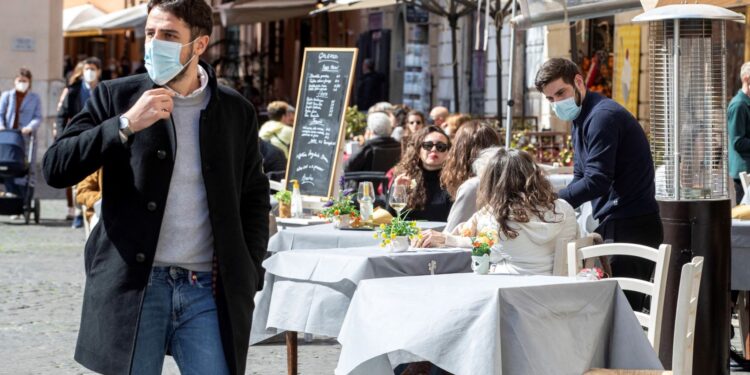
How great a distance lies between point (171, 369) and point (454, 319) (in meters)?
3.19

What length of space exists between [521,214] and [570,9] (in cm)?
537

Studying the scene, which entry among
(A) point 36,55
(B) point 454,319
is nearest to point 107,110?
(B) point 454,319

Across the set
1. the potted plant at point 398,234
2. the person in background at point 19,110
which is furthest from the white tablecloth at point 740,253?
the person in background at point 19,110

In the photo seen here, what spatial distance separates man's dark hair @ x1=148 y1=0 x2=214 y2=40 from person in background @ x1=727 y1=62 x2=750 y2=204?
23.9 feet

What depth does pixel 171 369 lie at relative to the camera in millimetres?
8469

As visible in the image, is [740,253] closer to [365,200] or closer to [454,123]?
[365,200]

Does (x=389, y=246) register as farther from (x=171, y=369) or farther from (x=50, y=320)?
(x=50, y=320)

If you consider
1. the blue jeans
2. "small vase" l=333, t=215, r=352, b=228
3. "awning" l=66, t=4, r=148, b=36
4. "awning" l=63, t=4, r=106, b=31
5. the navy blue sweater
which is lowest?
the blue jeans

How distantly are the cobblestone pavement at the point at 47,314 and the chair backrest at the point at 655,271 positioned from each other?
2.38m

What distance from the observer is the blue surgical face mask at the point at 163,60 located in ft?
14.3

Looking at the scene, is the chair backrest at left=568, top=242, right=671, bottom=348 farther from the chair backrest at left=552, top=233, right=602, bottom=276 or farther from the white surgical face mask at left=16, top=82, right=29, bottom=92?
the white surgical face mask at left=16, top=82, right=29, bottom=92

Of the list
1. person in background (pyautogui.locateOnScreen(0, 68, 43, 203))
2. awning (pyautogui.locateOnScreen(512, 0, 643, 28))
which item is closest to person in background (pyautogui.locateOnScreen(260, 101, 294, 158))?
awning (pyautogui.locateOnScreen(512, 0, 643, 28))

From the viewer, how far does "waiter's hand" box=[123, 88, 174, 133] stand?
13.8 feet

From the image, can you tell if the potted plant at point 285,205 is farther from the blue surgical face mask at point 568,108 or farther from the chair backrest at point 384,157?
the chair backrest at point 384,157
